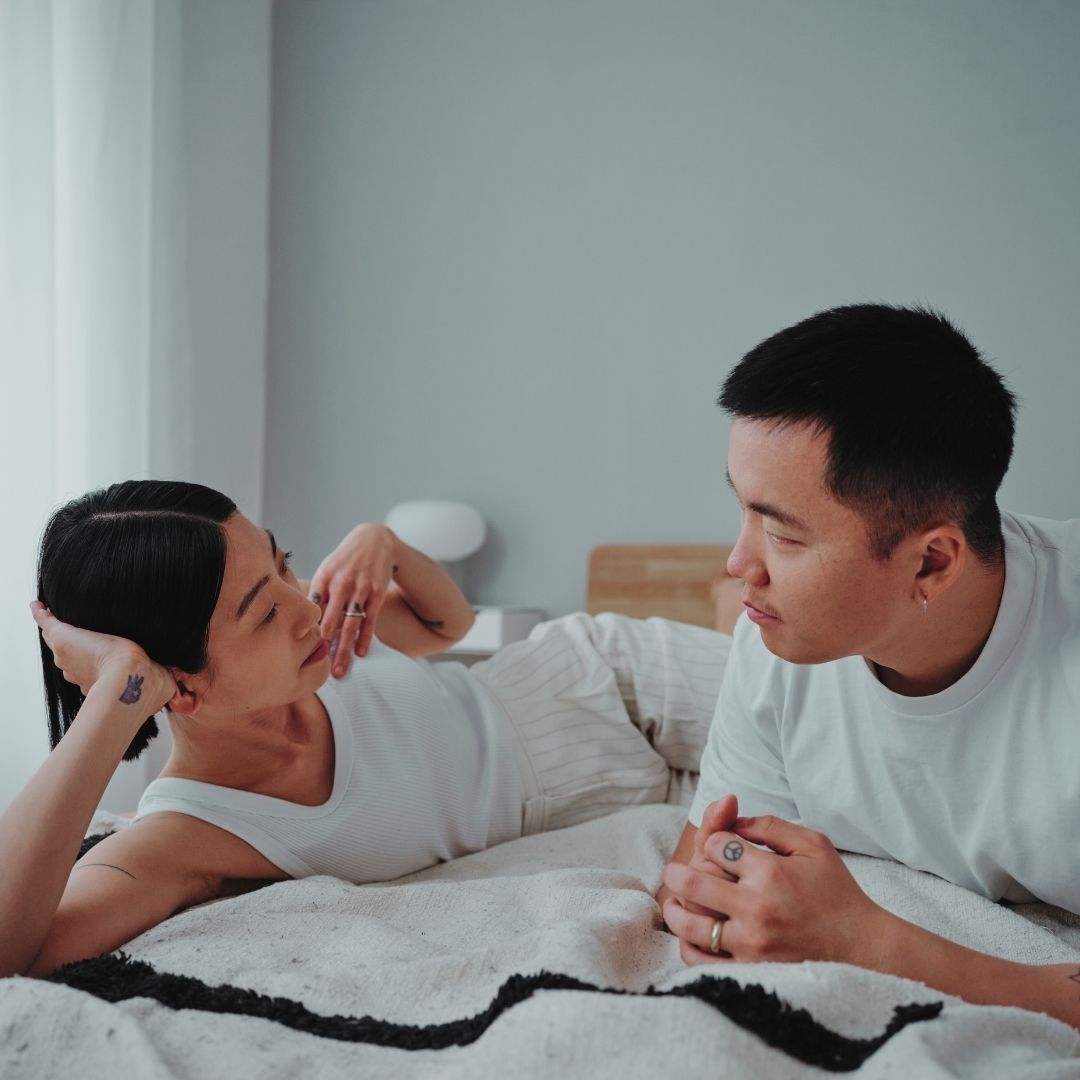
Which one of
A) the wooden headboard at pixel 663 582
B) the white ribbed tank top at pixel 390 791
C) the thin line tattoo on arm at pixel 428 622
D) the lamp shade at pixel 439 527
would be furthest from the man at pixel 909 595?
the lamp shade at pixel 439 527

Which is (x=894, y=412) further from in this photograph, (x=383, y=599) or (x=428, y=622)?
(x=428, y=622)

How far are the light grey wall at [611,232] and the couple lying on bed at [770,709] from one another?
141 cm

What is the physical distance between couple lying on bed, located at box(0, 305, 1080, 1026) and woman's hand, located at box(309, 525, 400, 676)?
0.12 m

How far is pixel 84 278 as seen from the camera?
8.18 feet

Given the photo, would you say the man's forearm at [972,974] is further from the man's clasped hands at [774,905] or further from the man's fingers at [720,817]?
the man's fingers at [720,817]

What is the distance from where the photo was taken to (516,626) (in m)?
2.81

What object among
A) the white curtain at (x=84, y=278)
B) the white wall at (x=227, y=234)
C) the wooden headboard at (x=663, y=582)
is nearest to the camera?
the white curtain at (x=84, y=278)

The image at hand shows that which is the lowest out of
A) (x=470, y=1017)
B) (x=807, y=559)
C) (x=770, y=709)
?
(x=470, y=1017)

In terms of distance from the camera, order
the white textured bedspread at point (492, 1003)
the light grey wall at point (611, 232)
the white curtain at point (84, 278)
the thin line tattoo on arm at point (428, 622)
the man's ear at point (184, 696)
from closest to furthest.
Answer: the white textured bedspread at point (492, 1003), the man's ear at point (184, 696), the thin line tattoo on arm at point (428, 622), the white curtain at point (84, 278), the light grey wall at point (611, 232)

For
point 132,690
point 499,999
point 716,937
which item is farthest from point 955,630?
point 132,690

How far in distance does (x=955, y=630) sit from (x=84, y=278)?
213cm

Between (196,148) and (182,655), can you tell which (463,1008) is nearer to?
(182,655)

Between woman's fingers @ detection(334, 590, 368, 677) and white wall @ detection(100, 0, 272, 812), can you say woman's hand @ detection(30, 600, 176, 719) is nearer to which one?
woman's fingers @ detection(334, 590, 368, 677)

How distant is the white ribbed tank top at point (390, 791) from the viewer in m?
1.37
